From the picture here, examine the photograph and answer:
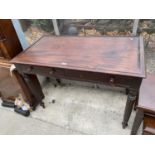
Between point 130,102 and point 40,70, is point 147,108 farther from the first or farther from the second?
point 40,70

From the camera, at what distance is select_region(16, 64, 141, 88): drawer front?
108 cm

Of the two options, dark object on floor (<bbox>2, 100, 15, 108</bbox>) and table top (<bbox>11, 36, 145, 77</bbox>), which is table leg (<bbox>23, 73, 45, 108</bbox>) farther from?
dark object on floor (<bbox>2, 100, 15, 108</bbox>)

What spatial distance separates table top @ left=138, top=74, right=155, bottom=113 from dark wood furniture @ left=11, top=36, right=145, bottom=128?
0.06m

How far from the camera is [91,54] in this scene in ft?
4.17

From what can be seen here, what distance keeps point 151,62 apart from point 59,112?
1.20 m

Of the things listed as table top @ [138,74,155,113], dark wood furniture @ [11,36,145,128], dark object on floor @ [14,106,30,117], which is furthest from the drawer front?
dark object on floor @ [14,106,30,117]

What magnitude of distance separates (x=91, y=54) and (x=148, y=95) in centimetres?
53
